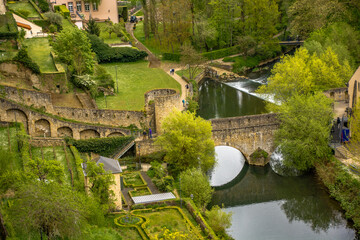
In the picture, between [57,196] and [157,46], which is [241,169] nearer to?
[57,196]

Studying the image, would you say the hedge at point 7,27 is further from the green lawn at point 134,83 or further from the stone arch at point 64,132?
the stone arch at point 64,132

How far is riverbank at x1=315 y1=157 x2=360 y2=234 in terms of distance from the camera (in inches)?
1510

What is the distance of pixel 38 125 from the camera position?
46.2 meters

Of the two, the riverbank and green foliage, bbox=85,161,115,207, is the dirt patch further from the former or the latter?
the riverbank

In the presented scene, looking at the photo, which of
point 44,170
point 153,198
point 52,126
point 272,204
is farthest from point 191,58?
point 44,170

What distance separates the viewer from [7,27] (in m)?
58.7

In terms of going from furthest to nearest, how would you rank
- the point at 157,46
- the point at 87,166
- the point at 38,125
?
the point at 157,46 < the point at 38,125 < the point at 87,166

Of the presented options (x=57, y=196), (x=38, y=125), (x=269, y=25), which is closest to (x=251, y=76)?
(x=269, y=25)

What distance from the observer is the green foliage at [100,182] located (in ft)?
109

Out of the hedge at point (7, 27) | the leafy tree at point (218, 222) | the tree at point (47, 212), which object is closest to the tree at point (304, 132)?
the leafy tree at point (218, 222)

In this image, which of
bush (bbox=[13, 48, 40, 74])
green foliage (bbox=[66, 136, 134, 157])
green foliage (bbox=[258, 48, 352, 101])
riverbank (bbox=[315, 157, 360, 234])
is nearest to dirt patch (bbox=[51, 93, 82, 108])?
bush (bbox=[13, 48, 40, 74])

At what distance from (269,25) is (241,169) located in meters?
38.5

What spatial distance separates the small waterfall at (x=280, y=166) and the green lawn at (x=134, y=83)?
1331 centimetres

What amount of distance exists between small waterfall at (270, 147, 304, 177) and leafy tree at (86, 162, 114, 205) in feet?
57.0
